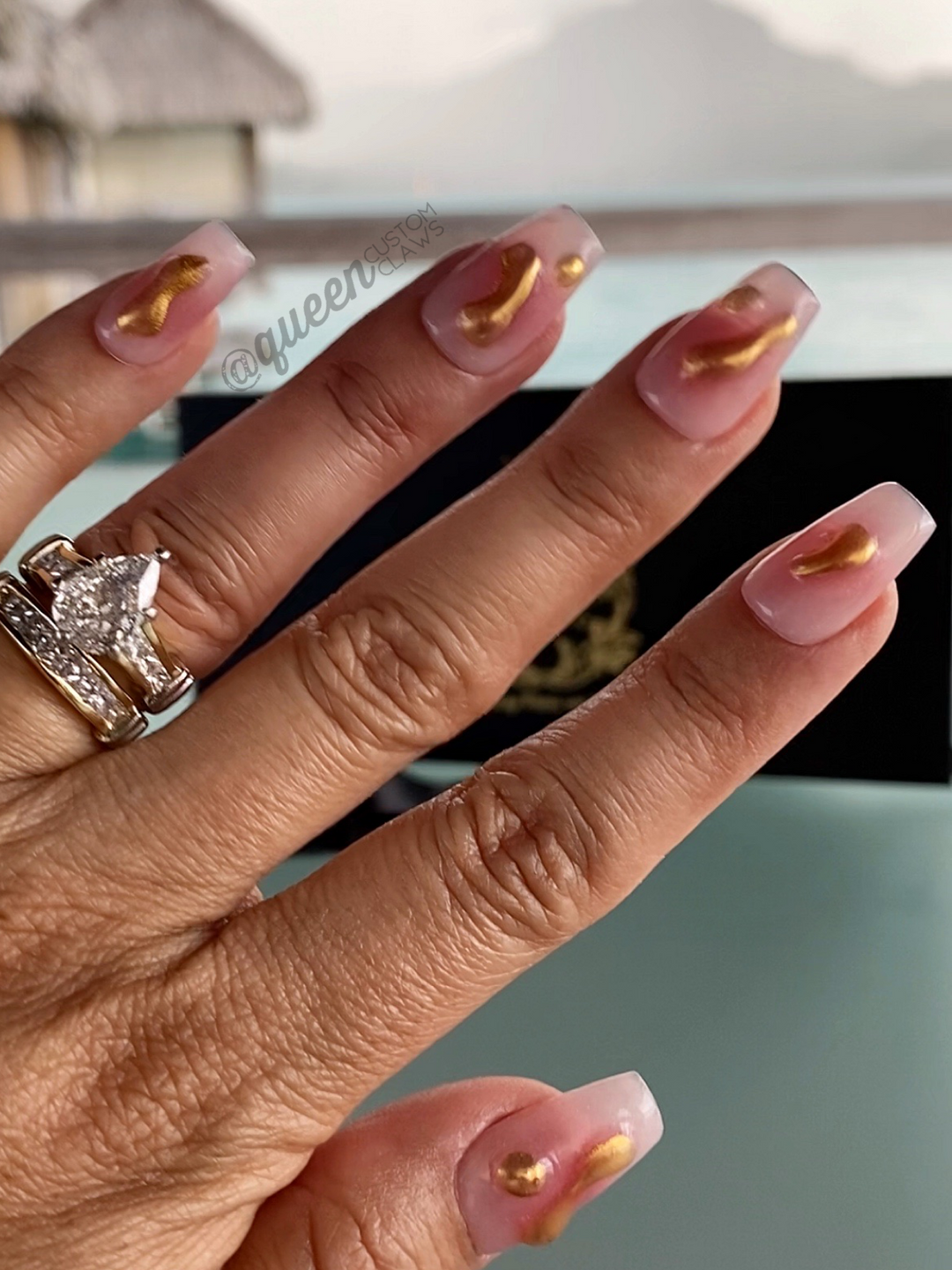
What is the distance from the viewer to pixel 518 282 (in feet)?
1.54

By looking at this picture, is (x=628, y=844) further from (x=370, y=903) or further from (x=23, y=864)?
(x=23, y=864)

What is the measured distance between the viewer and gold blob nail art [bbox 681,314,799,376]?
44cm

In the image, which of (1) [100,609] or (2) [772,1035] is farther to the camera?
(2) [772,1035]

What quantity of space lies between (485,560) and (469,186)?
0.86 metres

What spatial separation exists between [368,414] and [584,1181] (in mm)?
332

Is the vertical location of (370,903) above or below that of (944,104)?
below

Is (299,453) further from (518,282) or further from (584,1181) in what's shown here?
(584,1181)

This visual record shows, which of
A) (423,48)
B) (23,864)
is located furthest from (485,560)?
(423,48)

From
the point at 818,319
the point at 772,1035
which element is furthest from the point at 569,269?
the point at 818,319

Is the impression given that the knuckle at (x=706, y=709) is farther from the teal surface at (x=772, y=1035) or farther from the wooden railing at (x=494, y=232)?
the wooden railing at (x=494, y=232)

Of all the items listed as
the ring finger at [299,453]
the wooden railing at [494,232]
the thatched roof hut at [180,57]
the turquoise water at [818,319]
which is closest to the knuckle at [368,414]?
the ring finger at [299,453]

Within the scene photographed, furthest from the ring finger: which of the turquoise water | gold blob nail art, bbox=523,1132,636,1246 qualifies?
the turquoise water

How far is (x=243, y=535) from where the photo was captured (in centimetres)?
51

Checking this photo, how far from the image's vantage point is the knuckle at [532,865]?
0.45 m
